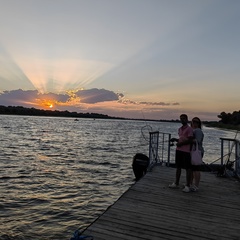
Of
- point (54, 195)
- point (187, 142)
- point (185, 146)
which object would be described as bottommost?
point (54, 195)

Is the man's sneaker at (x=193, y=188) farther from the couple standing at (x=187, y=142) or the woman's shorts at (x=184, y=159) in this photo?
the woman's shorts at (x=184, y=159)

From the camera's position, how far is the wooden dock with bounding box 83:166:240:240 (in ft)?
18.2

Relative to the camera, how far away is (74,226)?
9.00m

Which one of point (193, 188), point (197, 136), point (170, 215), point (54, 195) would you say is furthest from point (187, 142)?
point (54, 195)

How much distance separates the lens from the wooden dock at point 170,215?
5.56 meters

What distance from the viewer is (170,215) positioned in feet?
21.9

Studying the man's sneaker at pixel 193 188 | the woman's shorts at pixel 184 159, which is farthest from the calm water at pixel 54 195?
the woman's shorts at pixel 184 159

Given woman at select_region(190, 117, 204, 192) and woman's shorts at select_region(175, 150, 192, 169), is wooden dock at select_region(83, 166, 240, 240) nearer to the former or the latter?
woman at select_region(190, 117, 204, 192)

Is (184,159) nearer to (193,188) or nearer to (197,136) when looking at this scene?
(197,136)

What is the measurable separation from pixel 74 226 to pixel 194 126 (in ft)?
15.3

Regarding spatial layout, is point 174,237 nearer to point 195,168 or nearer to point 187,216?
point 187,216

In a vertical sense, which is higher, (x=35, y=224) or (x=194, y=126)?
(x=194, y=126)

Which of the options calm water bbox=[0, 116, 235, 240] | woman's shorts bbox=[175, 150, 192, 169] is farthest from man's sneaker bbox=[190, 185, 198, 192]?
calm water bbox=[0, 116, 235, 240]

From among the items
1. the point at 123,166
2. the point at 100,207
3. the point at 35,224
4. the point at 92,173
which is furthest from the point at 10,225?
the point at 123,166
